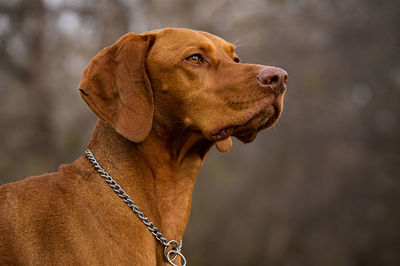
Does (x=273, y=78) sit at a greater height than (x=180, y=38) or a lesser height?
lesser

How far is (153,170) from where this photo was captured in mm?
3488

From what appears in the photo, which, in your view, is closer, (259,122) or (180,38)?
(259,122)

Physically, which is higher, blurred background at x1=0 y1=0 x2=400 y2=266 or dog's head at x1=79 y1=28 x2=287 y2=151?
dog's head at x1=79 y1=28 x2=287 y2=151

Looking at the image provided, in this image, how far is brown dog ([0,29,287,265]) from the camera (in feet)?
10.3

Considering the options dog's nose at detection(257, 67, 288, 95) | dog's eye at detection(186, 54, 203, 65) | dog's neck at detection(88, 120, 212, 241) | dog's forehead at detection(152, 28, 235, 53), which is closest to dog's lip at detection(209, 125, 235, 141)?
dog's neck at detection(88, 120, 212, 241)

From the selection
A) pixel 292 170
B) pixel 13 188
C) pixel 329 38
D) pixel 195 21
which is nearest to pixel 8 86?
pixel 195 21

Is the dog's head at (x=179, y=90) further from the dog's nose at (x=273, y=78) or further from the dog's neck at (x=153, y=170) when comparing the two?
the dog's neck at (x=153, y=170)

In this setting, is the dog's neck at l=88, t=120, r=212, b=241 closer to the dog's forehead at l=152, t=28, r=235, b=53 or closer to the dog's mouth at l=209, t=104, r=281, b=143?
the dog's mouth at l=209, t=104, r=281, b=143

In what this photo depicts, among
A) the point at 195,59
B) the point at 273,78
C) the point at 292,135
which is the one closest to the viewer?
the point at 273,78

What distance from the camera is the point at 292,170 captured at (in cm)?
1498

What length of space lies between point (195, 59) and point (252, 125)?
746 millimetres

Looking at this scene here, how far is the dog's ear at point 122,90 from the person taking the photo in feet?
11.1

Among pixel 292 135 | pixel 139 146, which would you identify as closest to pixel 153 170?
pixel 139 146

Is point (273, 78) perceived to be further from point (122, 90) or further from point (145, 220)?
point (145, 220)
